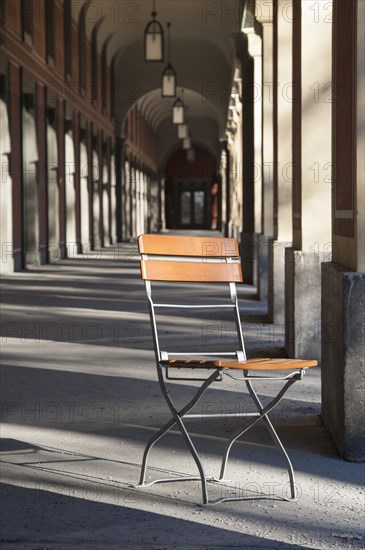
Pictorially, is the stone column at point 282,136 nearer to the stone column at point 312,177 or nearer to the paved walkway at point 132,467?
the paved walkway at point 132,467

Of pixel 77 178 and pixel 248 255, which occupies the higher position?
pixel 77 178

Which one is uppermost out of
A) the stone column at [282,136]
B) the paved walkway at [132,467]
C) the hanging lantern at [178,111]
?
the hanging lantern at [178,111]

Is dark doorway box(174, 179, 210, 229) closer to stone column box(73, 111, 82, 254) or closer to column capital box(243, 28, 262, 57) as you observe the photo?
stone column box(73, 111, 82, 254)

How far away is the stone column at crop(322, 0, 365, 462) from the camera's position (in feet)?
15.5

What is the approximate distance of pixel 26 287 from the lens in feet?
49.5

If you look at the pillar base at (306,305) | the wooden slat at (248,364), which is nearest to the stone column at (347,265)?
the wooden slat at (248,364)

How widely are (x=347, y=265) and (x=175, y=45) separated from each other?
3013 cm

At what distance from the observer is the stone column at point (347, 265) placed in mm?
4730

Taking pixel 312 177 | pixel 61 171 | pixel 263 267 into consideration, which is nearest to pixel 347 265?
pixel 312 177

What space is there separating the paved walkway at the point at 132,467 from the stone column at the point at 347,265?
171mm

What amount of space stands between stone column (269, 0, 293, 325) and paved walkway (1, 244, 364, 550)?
4.84ft

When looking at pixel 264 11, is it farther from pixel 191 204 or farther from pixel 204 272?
pixel 191 204

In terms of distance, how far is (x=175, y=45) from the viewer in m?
34.3

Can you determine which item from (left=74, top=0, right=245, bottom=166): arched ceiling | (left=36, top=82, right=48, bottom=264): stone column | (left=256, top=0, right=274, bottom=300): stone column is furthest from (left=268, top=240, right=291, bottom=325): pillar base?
(left=74, top=0, right=245, bottom=166): arched ceiling
